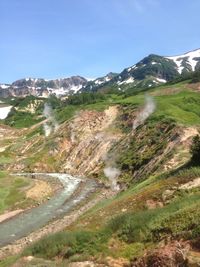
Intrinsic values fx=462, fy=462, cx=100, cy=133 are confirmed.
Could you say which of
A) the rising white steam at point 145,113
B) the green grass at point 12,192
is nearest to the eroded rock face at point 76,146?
the rising white steam at point 145,113

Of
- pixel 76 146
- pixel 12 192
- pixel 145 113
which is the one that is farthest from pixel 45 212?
pixel 145 113

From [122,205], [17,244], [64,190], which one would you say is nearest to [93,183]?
[64,190]

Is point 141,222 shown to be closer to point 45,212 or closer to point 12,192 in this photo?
point 45,212

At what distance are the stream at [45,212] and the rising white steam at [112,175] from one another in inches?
133

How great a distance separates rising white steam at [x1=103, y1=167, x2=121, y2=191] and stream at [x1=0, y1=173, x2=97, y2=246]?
11.1 feet

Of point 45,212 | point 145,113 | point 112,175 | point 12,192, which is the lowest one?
point 112,175

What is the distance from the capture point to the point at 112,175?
94.0 m

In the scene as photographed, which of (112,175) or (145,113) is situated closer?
(112,175)

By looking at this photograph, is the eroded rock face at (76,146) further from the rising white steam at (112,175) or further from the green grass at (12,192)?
the green grass at (12,192)

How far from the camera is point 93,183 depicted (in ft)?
301

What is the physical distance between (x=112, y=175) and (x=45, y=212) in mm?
27856

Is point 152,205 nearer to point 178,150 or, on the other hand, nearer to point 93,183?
point 178,150

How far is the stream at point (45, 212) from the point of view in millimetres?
57406

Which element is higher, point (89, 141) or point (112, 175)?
point (89, 141)
